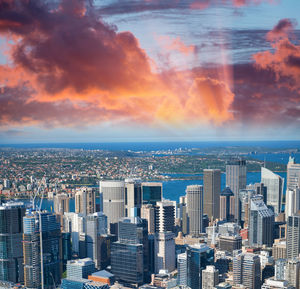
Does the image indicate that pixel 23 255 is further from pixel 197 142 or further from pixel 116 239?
pixel 197 142

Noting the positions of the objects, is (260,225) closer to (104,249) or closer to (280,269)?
(280,269)

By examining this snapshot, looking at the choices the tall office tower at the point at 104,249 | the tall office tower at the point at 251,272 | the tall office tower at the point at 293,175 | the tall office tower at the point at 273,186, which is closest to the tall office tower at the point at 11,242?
the tall office tower at the point at 104,249

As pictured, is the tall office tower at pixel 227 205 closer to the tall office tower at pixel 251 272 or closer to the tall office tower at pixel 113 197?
the tall office tower at pixel 113 197

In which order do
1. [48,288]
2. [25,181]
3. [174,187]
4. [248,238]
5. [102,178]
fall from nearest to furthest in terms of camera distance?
[48,288] < [25,181] < [248,238] < [102,178] < [174,187]

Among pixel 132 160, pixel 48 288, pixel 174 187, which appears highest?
pixel 132 160

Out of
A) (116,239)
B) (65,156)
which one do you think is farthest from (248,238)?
(65,156)

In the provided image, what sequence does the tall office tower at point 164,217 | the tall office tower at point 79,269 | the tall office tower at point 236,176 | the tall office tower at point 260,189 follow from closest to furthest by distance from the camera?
the tall office tower at point 79,269 < the tall office tower at point 164,217 < the tall office tower at point 236,176 < the tall office tower at point 260,189
